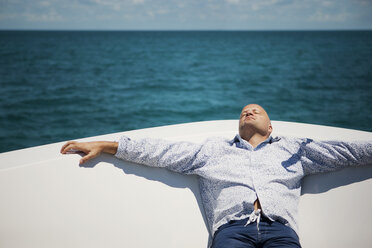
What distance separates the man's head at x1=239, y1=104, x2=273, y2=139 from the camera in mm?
1462

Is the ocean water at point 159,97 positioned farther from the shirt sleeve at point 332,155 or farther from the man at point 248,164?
the shirt sleeve at point 332,155

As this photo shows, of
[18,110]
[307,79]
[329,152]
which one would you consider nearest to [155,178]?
[329,152]

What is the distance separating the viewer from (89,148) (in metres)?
1.36

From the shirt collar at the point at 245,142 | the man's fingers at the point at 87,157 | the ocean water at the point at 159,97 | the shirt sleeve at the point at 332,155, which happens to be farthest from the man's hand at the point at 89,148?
the ocean water at the point at 159,97

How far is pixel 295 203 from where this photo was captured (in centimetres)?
137

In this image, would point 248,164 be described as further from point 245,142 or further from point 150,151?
Answer: point 150,151

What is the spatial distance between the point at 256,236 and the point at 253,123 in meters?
0.48

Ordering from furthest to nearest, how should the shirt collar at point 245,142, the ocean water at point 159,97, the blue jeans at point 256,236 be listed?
the ocean water at point 159,97, the shirt collar at point 245,142, the blue jeans at point 256,236

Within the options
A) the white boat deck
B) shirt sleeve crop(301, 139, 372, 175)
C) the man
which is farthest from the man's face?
the white boat deck

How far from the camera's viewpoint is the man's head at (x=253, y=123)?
4.80ft

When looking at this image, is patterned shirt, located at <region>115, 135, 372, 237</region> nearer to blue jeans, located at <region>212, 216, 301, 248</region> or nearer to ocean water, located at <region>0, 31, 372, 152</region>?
blue jeans, located at <region>212, 216, 301, 248</region>

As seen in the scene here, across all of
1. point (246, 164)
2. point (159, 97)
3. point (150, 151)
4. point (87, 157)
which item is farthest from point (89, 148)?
point (159, 97)

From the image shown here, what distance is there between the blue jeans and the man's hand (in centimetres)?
55

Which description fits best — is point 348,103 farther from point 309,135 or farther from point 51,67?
point 51,67
